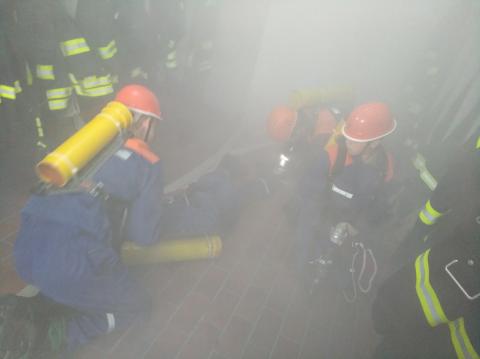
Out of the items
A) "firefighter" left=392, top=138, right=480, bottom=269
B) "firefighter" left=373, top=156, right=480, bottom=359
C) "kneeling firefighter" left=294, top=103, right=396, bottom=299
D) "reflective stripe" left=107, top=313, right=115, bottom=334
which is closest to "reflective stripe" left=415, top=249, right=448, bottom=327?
"firefighter" left=373, top=156, right=480, bottom=359

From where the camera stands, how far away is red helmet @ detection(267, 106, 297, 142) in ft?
15.0

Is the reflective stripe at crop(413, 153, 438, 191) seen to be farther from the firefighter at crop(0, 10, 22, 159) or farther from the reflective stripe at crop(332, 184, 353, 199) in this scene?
the firefighter at crop(0, 10, 22, 159)

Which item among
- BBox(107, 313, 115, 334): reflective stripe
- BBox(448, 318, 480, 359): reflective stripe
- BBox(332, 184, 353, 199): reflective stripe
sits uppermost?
BBox(448, 318, 480, 359): reflective stripe

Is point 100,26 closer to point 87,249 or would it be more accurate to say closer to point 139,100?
point 139,100

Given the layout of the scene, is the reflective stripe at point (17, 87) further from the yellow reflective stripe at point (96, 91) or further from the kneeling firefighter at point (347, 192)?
the kneeling firefighter at point (347, 192)

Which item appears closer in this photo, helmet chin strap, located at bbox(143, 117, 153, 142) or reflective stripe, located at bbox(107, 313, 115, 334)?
reflective stripe, located at bbox(107, 313, 115, 334)

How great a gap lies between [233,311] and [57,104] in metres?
2.70

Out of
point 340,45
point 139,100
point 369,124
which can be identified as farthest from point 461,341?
point 340,45

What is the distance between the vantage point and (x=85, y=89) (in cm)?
331

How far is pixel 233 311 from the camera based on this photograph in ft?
9.46

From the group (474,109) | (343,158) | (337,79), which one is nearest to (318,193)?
(343,158)

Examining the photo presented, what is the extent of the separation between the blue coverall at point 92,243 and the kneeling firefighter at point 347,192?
160cm

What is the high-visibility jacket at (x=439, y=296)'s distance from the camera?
150 cm

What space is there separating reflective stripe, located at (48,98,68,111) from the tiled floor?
85 cm
